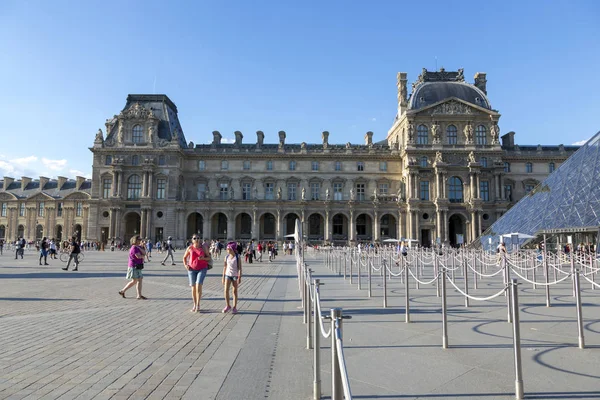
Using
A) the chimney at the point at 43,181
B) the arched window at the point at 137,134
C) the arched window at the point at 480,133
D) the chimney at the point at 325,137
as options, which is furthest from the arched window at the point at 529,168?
the chimney at the point at 43,181

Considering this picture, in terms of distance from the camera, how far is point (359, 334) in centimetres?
708

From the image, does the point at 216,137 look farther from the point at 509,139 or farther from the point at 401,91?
the point at 509,139

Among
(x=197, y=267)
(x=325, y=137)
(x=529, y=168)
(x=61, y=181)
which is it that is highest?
(x=325, y=137)

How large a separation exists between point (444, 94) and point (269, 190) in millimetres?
27903

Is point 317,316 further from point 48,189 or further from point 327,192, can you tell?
point 48,189

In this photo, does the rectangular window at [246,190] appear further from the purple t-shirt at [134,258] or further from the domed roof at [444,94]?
the purple t-shirt at [134,258]

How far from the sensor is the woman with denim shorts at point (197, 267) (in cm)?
941

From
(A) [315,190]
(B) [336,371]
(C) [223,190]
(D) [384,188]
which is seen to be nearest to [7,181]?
(C) [223,190]

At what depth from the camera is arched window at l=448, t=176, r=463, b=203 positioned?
54.4 metres

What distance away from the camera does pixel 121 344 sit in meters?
6.43

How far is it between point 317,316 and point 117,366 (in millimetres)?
2790

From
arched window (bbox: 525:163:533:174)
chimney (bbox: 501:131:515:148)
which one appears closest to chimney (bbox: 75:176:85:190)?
chimney (bbox: 501:131:515:148)

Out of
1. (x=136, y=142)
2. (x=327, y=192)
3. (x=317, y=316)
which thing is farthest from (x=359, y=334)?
(x=136, y=142)

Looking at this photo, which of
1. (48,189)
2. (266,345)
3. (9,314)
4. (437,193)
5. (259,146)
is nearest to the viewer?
(266,345)
